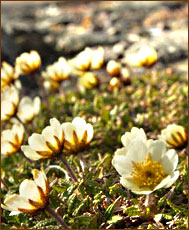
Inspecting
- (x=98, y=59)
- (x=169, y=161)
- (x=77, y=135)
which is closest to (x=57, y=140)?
(x=77, y=135)

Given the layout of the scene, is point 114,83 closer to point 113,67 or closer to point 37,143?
point 113,67

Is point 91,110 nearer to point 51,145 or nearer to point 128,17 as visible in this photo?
point 51,145

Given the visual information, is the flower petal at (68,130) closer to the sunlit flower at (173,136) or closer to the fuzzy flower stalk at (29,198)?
the fuzzy flower stalk at (29,198)

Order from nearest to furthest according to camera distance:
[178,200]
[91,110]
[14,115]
Result: [178,200]
[14,115]
[91,110]

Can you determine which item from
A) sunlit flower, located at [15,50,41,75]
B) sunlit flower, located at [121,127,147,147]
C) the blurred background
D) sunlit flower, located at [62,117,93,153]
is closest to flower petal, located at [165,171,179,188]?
sunlit flower, located at [121,127,147,147]

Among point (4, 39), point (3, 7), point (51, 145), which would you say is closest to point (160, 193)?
point (51, 145)

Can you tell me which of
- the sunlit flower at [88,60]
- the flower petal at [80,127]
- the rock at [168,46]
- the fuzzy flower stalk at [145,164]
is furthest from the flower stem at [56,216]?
the rock at [168,46]

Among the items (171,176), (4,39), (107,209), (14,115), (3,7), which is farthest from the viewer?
(3,7)
